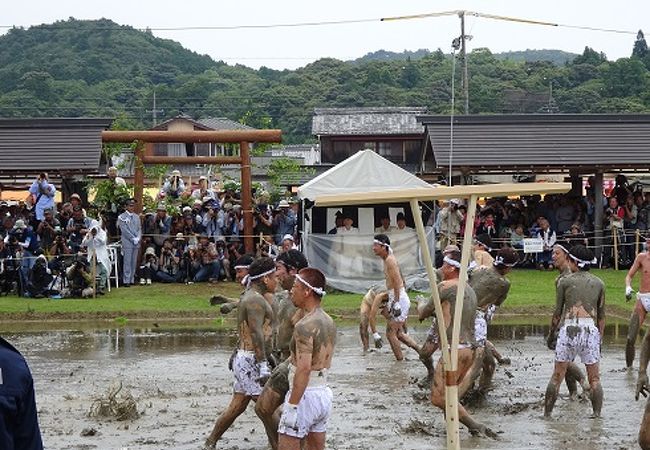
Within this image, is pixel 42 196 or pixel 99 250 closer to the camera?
pixel 99 250

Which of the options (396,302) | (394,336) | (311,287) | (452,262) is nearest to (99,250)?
(394,336)

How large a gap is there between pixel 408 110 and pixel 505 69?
2036 centimetres

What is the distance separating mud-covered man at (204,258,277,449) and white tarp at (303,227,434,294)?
1487cm

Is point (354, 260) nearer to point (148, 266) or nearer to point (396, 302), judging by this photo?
point (148, 266)

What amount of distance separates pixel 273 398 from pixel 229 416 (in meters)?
1.22

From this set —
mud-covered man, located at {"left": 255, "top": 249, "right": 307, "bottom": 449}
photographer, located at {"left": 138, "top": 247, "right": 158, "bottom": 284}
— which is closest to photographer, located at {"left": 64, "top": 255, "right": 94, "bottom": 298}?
photographer, located at {"left": 138, "top": 247, "right": 158, "bottom": 284}

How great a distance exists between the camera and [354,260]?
26.6m

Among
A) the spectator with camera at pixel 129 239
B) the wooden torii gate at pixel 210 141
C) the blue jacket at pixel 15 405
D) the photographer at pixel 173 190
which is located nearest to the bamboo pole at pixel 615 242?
the wooden torii gate at pixel 210 141

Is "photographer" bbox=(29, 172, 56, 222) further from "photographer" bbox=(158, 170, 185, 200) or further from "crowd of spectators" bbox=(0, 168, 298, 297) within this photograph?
"photographer" bbox=(158, 170, 185, 200)

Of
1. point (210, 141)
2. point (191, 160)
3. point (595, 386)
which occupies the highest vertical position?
point (210, 141)

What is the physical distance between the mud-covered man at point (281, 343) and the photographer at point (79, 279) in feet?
41.4

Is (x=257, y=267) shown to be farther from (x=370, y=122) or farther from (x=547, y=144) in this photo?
(x=370, y=122)

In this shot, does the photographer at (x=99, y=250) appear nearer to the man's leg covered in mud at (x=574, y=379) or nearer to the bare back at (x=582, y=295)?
the man's leg covered in mud at (x=574, y=379)

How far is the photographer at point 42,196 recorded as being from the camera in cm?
2752
